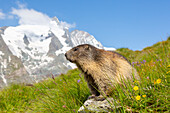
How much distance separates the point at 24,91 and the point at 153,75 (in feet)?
22.4

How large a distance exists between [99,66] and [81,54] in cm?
69

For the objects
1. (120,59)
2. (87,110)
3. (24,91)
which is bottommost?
(87,110)

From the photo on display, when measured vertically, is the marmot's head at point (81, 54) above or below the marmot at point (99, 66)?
above

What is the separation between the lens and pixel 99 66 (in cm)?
403

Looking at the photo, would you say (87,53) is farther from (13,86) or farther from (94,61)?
(13,86)

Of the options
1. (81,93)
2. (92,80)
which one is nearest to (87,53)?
(92,80)

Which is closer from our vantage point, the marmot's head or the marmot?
the marmot

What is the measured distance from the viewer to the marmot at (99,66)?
3.83 meters

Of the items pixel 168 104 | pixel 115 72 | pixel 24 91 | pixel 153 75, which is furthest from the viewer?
pixel 24 91

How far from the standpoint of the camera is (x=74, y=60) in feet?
14.4

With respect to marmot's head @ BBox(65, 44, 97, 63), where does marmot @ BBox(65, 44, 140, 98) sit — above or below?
below

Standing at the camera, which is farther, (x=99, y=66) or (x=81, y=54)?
(x=81, y=54)

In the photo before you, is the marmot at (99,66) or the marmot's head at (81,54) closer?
the marmot at (99,66)

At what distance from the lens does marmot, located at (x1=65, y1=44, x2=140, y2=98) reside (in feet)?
12.6
